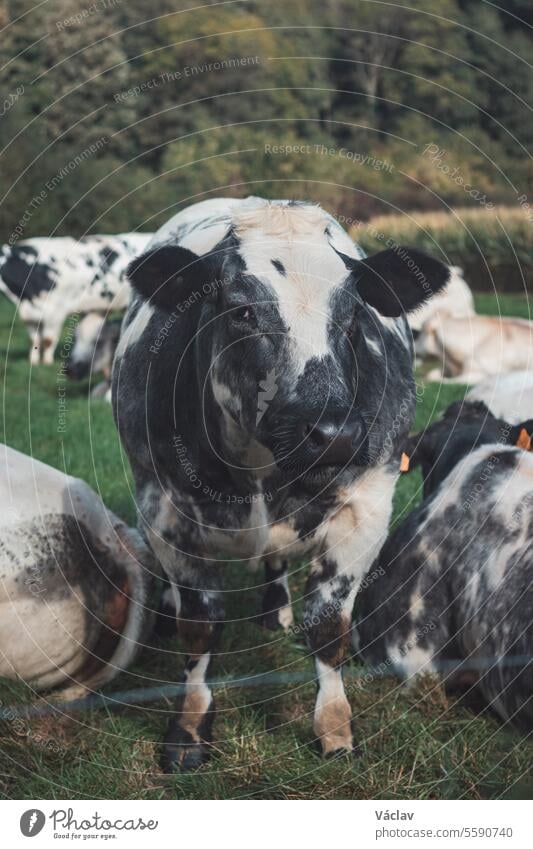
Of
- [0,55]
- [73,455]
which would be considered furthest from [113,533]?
[0,55]

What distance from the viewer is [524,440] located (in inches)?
208

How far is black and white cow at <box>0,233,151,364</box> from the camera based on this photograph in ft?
51.4

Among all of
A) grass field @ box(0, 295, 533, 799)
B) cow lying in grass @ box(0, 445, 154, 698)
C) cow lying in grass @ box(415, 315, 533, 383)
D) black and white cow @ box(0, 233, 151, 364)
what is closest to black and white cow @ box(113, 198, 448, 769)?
grass field @ box(0, 295, 533, 799)

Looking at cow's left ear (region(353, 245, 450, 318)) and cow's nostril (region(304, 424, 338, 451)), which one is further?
cow's left ear (region(353, 245, 450, 318))

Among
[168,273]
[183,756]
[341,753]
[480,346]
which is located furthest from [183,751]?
[480,346]

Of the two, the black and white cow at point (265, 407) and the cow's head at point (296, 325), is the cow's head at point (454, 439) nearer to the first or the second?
the black and white cow at point (265, 407)

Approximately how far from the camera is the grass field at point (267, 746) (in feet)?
12.6

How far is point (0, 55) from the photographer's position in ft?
42.4

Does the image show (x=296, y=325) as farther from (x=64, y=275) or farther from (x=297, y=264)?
(x=64, y=275)

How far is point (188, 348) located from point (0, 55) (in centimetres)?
1014

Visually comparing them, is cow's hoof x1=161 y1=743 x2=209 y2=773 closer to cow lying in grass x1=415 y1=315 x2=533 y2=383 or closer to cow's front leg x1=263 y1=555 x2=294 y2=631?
cow's front leg x1=263 y1=555 x2=294 y2=631

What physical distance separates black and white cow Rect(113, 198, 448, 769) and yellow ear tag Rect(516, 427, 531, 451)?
105 cm

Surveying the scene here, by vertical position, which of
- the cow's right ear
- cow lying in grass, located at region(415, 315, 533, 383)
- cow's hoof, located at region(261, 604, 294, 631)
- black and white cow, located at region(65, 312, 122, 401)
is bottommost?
cow's hoof, located at region(261, 604, 294, 631)
